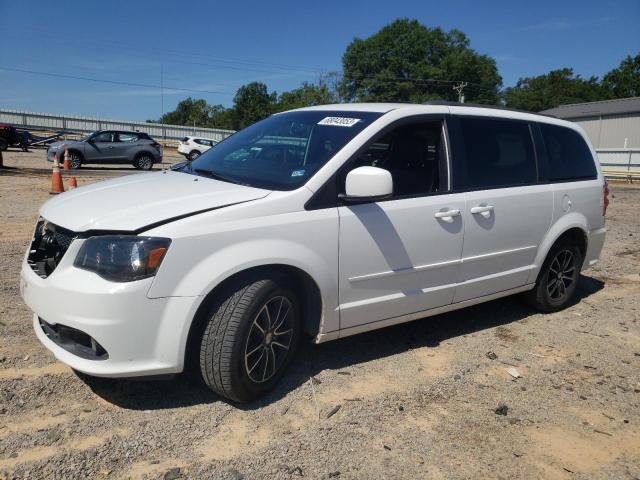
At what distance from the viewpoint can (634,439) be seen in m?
3.07

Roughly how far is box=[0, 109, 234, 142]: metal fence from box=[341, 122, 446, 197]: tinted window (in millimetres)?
35574

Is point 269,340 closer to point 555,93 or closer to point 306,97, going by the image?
point 306,97

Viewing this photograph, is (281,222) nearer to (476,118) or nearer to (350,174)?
(350,174)

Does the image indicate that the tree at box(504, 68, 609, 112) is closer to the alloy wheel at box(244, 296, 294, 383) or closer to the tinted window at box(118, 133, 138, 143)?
the tinted window at box(118, 133, 138, 143)

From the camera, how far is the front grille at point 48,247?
297 centimetres

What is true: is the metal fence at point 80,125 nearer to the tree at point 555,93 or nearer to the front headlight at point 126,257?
the front headlight at point 126,257

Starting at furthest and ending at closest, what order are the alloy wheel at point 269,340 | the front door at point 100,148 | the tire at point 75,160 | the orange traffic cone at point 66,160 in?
the front door at point 100,148 → the tire at point 75,160 → the orange traffic cone at point 66,160 → the alloy wheel at point 269,340

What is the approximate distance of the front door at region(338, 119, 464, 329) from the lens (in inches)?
136

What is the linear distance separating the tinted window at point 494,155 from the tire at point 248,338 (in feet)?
5.68

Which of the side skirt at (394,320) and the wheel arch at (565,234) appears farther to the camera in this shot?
the wheel arch at (565,234)

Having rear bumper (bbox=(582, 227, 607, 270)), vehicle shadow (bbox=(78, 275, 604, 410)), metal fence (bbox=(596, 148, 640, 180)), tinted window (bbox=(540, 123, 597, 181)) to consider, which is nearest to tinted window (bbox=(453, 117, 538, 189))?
tinted window (bbox=(540, 123, 597, 181))

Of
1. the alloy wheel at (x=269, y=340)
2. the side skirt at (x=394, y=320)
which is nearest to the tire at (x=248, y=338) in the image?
the alloy wheel at (x=269, y=340)

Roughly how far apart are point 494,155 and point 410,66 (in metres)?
76.7

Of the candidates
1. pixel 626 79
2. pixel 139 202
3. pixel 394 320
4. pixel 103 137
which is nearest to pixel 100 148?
pixel 103 137
